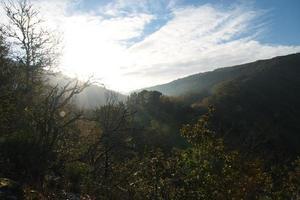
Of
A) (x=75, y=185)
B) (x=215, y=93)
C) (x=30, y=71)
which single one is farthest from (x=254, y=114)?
(x=75, y=185)

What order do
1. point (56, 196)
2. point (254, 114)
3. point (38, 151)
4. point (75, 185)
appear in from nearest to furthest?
1. point (56, 196)
2. point (38, 151)
3. point (75, 185)
4. point (254, 114)

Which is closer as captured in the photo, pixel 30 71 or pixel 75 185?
pixel 75 185

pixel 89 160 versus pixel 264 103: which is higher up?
pixel 89 160

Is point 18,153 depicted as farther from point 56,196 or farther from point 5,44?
point 5,44

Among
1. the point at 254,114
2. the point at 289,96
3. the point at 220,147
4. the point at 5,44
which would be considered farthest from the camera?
the point at 289,96

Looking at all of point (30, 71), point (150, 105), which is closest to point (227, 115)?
point (150, 105)

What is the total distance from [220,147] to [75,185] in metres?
5.59

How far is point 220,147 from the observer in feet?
35.4

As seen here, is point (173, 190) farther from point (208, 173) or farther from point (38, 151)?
point (38, 151)

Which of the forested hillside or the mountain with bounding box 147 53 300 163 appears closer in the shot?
the forested hillside

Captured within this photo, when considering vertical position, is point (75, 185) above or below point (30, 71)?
below

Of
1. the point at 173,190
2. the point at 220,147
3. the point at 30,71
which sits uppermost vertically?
the point at 30,71

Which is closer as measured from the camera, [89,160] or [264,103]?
[89,160]

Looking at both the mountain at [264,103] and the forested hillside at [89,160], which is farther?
the mountain at [264,103]
